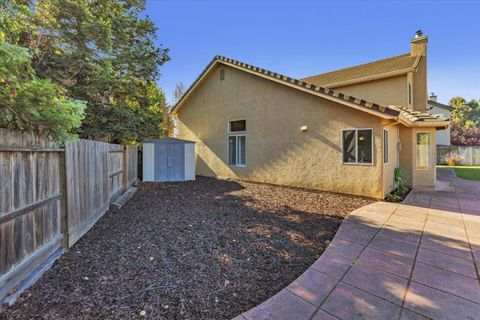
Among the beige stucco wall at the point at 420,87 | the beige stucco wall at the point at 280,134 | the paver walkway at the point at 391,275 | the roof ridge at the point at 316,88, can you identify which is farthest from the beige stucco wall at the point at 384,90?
the paver walkway at the point at 391,275

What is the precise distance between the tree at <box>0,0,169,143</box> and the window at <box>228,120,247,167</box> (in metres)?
3.83

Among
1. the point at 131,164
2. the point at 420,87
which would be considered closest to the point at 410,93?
the point at 420,87

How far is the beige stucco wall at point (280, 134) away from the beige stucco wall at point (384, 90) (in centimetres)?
416

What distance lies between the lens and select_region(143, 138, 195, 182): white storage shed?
10.8 metres

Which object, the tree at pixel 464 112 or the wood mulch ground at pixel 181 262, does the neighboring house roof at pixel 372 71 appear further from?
the tree at pixel 464 112

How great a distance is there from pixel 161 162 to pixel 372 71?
11378 mm

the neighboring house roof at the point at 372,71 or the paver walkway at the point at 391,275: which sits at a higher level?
the neighboring house roof at the point at 372,71

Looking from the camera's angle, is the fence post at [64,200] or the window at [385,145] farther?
the window at [385,145]

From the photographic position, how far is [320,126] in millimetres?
8258

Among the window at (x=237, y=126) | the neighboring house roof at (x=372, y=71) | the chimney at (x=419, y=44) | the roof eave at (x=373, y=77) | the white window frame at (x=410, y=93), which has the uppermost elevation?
the chimney at (x=419, y=44)

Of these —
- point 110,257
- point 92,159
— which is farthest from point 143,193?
point 110,257

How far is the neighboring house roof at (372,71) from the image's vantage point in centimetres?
990

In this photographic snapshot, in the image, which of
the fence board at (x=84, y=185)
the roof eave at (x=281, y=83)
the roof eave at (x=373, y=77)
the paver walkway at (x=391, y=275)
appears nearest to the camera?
the paver walkway at (x=391, y=275)

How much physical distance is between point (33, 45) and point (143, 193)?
532 centimetres
